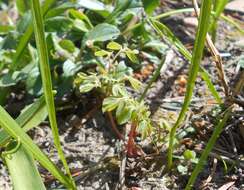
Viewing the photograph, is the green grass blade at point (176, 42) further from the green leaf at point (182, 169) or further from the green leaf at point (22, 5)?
the green leaf at point (22, 5)

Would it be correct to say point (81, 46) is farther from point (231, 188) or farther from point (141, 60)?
point (231, 188)

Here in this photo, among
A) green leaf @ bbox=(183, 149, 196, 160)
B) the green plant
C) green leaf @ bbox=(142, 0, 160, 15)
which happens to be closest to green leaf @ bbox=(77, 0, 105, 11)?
green leaf @ bbox=(142, 0, 160, 15)

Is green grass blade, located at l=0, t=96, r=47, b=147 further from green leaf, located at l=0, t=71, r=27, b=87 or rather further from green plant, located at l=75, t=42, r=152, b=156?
green leaf, located at l=0, t=71, r=27, b=87

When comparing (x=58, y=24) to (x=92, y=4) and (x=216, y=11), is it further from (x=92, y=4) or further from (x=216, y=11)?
(x=216, y=11)

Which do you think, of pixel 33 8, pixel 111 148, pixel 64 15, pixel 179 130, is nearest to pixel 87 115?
pixel 111 148

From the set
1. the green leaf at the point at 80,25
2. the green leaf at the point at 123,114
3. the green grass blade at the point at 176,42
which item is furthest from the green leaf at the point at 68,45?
the green leaf at the point at 123,114
